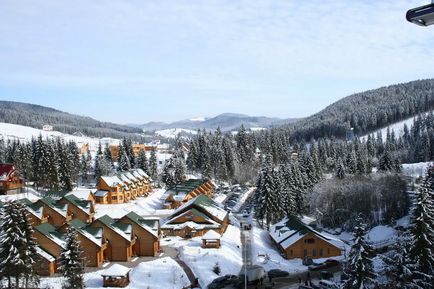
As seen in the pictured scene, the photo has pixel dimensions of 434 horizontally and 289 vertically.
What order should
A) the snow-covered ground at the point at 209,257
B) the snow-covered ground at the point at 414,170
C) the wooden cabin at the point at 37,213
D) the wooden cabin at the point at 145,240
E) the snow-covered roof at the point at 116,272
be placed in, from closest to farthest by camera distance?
1. the snow-covered roof at the point at 116,272
2. the snow-covered ground at the point at 209,257
3. the wooden cabin at the point at 145,240
4. the wooden cabin at the point at 37,213
5. the snow-covered ground at the point at 414,170

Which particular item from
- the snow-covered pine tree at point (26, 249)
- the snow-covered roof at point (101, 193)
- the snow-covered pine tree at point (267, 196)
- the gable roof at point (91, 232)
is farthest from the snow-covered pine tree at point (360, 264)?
the snow-covered roof at point (101, 193)

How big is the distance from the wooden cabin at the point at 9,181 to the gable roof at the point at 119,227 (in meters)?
34.3

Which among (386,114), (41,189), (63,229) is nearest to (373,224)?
(63,229)

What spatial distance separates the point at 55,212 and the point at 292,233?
3064 centimetres

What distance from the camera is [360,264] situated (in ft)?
95.5

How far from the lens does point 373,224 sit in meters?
64.9

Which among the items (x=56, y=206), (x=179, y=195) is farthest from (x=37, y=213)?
(x=179, y=195)

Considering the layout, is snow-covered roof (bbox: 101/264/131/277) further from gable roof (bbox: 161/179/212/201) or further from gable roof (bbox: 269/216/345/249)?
gable roof (bbox: 161/179/212/201)

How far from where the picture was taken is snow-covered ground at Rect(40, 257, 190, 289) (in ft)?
124

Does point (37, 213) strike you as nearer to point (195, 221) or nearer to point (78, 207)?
point (78, 207)

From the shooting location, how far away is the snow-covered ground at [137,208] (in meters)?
68.2

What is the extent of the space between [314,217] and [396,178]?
15.2 m

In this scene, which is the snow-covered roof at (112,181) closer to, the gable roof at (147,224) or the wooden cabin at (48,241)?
the gable roof at (147,224)

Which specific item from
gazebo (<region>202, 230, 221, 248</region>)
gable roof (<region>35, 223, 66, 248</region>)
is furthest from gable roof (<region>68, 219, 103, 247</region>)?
gazebo (<region>202, 230, 221, 248</region>)
